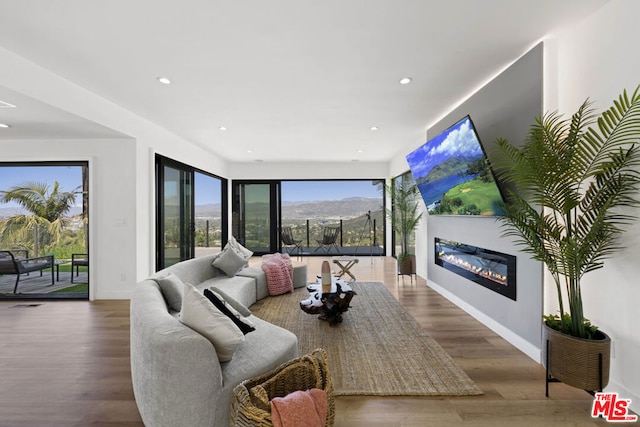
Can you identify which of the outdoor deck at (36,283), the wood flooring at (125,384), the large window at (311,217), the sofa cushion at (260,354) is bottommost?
the wood flooring at (125,384)

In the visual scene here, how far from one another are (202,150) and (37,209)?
315 centimetres

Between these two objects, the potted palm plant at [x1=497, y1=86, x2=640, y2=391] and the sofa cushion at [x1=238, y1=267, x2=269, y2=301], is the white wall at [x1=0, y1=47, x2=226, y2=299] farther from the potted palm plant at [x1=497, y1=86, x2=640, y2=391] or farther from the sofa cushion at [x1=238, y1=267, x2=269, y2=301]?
the potted palm plant at [x1=497, y1=86, x2=640, y2=391]

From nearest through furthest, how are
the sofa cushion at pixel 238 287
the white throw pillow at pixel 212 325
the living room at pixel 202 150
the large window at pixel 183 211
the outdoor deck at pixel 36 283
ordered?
1. the white throw pillow at pixel 212 325
2. the living room at pixel 202 150
3. the sofa cushion at pixel 238 287
4. the outdoor deck at pixel 36 283
5. the large window at pixel 183 211

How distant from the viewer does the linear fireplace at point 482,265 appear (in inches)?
118

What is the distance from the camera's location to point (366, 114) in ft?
13.8

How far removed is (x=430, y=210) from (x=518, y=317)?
6.14 ft

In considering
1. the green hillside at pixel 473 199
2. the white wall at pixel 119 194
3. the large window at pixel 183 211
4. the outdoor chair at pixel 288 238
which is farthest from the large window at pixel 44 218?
the green hillside at pixel 473 199

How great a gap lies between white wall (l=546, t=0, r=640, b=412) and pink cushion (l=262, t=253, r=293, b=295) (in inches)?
138

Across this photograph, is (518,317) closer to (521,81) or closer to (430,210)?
(430,210)

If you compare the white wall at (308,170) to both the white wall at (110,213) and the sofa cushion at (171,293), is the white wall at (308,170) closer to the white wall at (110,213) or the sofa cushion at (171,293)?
the white wall at (110,213)

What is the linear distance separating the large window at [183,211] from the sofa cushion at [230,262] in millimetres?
1354

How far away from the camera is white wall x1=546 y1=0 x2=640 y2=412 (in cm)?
188

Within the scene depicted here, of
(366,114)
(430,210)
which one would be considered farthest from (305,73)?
(430,210)

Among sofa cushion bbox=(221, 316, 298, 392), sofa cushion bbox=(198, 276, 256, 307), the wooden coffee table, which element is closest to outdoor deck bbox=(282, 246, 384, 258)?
sofa cushion bbox=(198, 276, 256, 307)
